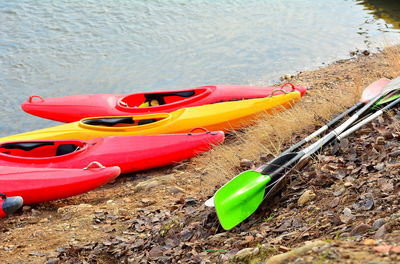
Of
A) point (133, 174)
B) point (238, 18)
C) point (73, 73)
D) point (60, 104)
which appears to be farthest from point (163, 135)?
point (238, 18)

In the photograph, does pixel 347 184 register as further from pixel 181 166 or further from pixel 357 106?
pixel 181 166

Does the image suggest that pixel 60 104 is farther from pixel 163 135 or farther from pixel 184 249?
pixel 184 249

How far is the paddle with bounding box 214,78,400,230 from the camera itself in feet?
10.7

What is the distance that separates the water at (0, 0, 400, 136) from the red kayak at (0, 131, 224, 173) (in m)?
1.80

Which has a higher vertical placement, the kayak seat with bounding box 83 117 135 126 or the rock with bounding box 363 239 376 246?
the rock with bounding box 363 239 376 246

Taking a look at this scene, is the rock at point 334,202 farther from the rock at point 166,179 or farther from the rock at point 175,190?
the rock at point 166,179

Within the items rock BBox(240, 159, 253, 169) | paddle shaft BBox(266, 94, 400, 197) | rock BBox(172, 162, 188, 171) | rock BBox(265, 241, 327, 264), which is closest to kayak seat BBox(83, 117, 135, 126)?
rock BBox(172, 162, 188, 171)

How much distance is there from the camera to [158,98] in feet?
20.9

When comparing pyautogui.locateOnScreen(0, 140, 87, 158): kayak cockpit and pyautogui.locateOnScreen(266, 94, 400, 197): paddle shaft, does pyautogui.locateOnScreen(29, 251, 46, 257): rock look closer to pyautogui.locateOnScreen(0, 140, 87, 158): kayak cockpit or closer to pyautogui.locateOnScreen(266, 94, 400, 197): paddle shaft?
pyautogui.locateOnScreen(266, 94, 400, 197): paddle shaft

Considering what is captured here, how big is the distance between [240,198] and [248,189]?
0.09 m

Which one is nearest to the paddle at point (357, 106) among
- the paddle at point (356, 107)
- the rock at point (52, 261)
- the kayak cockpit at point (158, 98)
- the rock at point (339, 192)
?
the paddle at point (356, 107)

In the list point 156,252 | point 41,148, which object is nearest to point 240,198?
point 156,252

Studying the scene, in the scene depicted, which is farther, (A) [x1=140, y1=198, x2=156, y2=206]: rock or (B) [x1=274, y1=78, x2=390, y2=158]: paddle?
(A) [x1=140, y1=198, x2=156, y2=206]: rock

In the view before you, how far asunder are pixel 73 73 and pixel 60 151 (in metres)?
3.43
